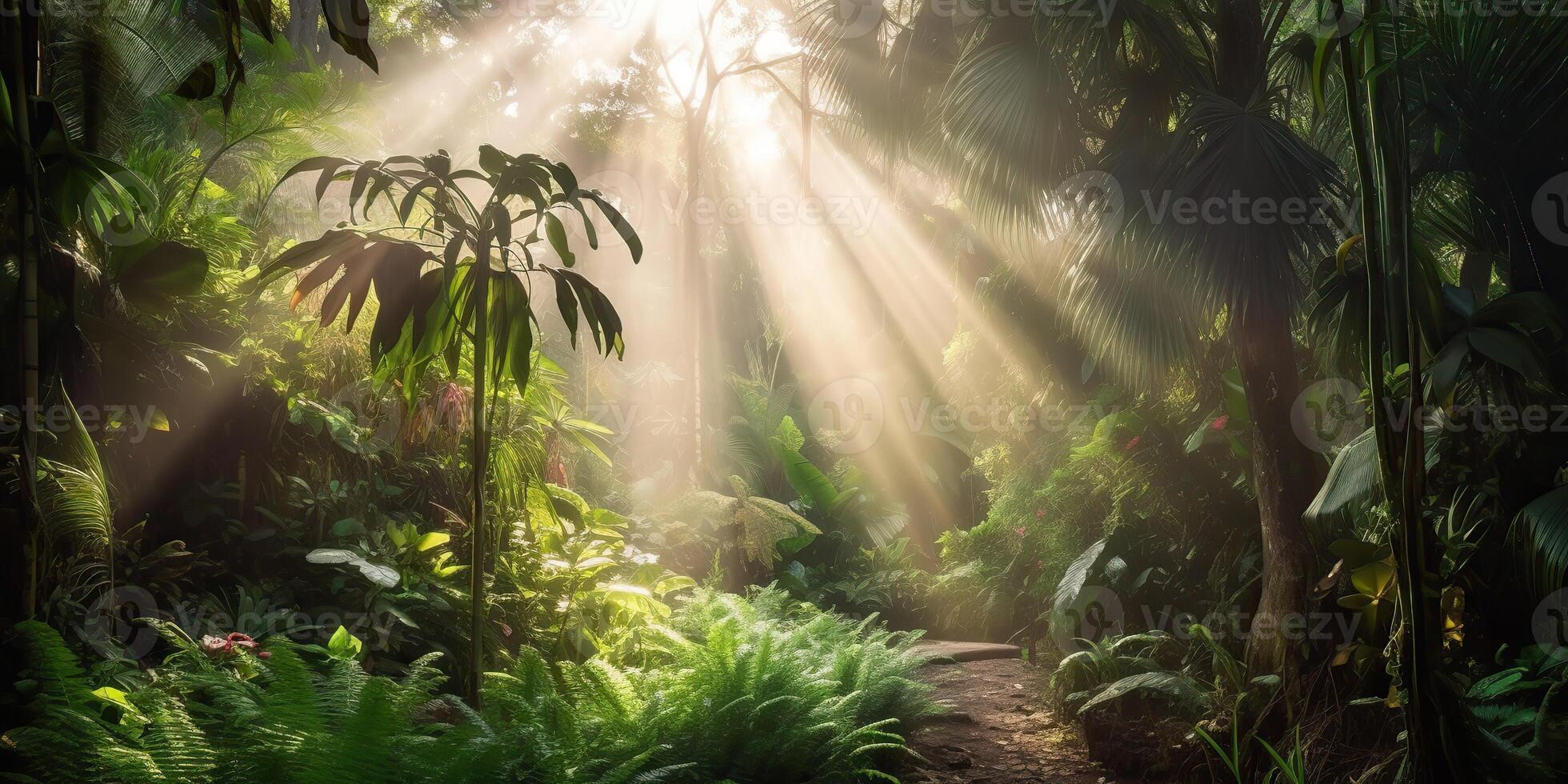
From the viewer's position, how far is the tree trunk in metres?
4.62

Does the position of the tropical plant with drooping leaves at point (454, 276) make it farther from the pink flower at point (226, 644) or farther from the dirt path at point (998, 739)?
the dirt path at point (998, 739)

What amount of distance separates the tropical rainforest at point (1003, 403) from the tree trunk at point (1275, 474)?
2 centimetres

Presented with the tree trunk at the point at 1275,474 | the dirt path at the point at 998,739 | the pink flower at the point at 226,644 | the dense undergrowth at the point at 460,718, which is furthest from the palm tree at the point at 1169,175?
the pink flower at the point at 226,644

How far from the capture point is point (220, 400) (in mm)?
4691

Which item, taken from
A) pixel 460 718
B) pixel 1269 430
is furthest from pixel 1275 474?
pixel 460 718

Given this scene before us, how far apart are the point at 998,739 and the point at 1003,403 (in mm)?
4553

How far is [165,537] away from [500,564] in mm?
1610

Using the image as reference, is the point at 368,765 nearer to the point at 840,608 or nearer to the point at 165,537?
the point at 165,537

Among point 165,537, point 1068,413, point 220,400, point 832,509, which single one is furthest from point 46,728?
point 832,509

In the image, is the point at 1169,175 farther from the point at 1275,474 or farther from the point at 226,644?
the point at 226,644

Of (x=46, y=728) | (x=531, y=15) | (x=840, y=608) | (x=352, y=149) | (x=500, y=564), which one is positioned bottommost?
(x=840, y=608)

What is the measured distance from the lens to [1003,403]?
9.36m

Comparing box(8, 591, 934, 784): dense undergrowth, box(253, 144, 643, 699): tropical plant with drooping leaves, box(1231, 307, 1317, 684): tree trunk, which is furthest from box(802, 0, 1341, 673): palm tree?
box(253, 144, 643, 699): tropical plant with drooping leaves

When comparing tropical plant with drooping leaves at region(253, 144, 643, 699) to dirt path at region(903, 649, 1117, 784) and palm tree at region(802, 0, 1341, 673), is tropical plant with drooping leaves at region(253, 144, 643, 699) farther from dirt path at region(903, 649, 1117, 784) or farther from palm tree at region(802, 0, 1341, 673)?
palm tree at region(802, 0, 1341, 673)
